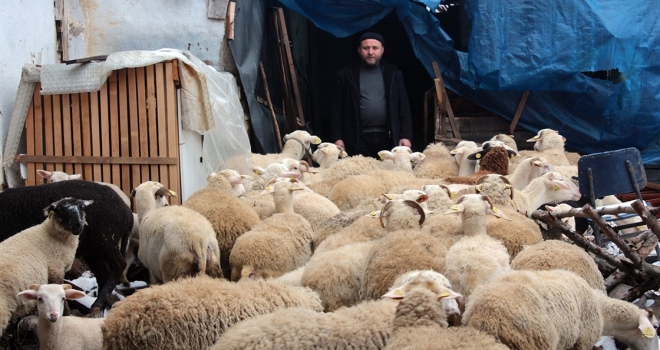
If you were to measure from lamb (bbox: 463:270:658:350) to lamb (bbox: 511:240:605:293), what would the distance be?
0.59 feet

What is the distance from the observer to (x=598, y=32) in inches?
408

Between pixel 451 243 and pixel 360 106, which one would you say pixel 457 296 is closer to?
pixel 451 243

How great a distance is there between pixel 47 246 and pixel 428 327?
2937 mm

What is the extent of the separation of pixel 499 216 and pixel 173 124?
3.47 metres

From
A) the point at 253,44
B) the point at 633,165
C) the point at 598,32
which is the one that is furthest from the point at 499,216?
the point at 253,44

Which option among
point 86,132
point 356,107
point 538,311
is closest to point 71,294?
point 538,311

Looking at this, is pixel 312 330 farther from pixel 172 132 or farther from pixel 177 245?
pixel 172 132

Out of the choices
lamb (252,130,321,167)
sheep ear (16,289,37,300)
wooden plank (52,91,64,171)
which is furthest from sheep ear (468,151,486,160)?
sheep ear (16,289,37,300)

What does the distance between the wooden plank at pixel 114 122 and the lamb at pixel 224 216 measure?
1.21 metres

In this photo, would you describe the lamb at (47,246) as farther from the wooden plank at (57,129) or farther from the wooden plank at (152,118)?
the wooden plank at (57,129)

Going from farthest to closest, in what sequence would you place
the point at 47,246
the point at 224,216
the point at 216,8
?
1. the point at 216,8
2. the point at 224,216
3. the point at 47,246

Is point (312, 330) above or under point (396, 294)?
under

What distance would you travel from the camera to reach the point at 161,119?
797 cm

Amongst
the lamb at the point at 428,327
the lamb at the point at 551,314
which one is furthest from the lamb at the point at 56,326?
the lamb at the point at 551,314
